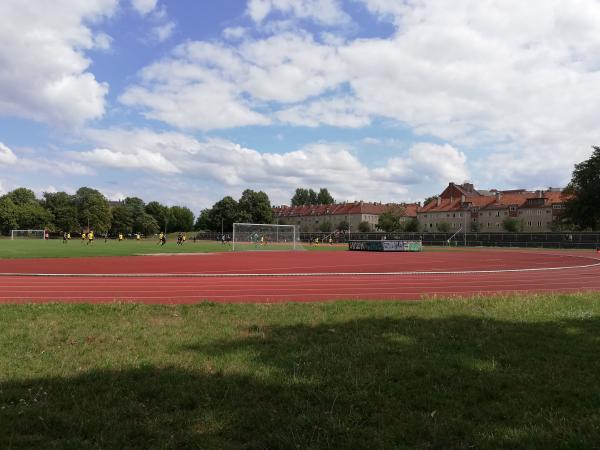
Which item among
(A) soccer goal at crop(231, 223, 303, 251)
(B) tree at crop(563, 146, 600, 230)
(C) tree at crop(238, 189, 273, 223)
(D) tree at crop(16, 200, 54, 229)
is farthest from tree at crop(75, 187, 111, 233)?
(B) tree at crop(563, 146, 600, 230)

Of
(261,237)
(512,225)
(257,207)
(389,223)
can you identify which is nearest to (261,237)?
(261,237)

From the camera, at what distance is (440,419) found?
4195 mm

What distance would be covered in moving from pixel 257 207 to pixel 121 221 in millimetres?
35920

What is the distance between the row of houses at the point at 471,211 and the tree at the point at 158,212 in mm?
45706

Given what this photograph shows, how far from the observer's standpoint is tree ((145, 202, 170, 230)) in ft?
476

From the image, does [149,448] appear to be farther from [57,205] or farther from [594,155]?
[57,205]

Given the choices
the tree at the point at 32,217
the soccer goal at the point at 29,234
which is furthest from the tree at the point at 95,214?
the soccer goal at the point at 29,234

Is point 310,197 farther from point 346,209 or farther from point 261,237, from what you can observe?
point 261,237

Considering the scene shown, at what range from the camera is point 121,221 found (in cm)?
12494

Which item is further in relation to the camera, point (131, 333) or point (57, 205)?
point (57, 205)

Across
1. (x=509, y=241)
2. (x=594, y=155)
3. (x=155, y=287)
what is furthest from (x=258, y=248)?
(x=594, y=155)

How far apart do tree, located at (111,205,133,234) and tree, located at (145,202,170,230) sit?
59.3 ft

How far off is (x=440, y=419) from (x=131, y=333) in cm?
514

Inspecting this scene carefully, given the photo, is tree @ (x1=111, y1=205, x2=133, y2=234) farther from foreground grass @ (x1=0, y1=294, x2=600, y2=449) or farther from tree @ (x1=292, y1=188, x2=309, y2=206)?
foreground grass @ (x1=0, y1=294, x2=600, y2=449)
